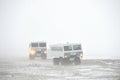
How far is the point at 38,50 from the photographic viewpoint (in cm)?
7738

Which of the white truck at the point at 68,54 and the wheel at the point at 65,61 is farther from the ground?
the white truck at the point at 68,54

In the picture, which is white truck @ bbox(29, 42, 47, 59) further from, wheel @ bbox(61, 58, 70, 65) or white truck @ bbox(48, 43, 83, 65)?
wheel @ bbox(61, 58, 70, 65)

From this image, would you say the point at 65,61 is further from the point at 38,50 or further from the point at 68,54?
the point at 38,50

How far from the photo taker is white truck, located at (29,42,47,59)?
252ft

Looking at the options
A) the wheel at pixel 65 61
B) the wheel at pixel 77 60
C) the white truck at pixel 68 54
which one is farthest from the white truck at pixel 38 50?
the wheel at pixel 77 60

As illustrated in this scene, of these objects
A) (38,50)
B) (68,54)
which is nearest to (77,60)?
(68,54)

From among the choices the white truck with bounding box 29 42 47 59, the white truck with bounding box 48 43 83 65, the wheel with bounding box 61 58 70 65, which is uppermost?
the white truck with bounding box 29 42 47 59

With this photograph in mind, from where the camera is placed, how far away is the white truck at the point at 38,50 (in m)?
76.9

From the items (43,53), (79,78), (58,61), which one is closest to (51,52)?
(58,61)

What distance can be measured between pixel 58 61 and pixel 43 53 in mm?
16160

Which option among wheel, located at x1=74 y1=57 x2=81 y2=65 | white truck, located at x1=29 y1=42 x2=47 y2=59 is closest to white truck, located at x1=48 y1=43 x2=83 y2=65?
wheel, located at x1=74 y1=57 x2=81 y2=65

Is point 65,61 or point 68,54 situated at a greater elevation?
point 68,54

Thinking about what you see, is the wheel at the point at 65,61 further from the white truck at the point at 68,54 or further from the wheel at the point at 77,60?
Answer: the wheel at the point at 77,60

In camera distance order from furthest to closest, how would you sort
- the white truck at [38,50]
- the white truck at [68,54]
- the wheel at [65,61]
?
1. the white truck at [38,50]
2. the wheel at [65,61]
3. the white truck at [68,54]
